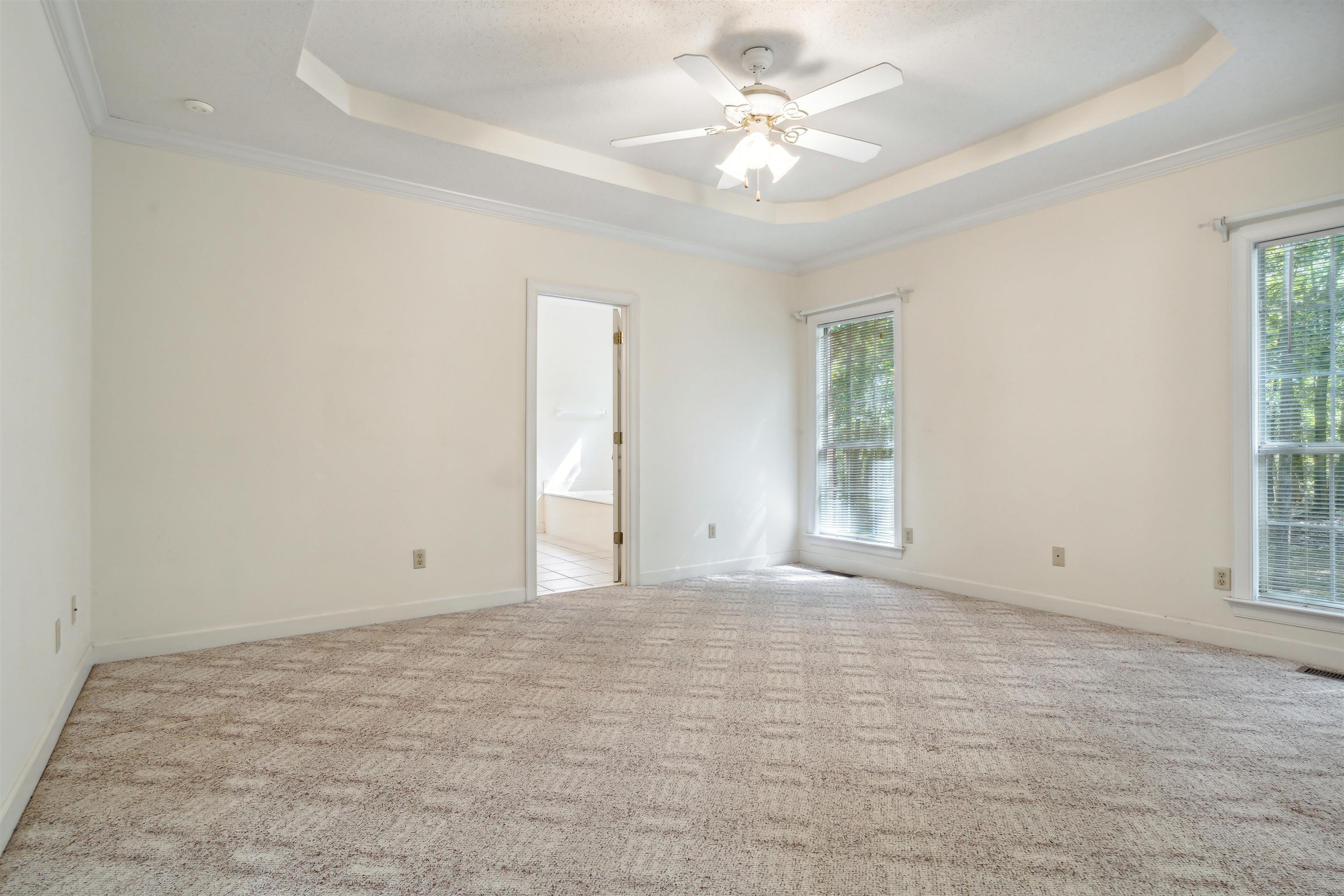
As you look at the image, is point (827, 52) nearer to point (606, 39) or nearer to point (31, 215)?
point (606, 39)

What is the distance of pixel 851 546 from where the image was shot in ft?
17.4

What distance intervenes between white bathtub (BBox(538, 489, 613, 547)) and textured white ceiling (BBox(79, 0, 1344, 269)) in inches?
137

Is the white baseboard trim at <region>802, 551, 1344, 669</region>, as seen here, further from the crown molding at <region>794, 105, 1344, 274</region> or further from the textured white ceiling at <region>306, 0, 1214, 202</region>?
the textured white ceiling at <region>306, 0, 1214, 202</region>

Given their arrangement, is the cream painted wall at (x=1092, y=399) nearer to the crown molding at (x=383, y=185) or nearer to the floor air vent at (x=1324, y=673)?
the floor air vent at (x=1324, y=673)

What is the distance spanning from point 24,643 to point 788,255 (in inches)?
189

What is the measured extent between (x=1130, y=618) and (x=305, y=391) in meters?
4.50

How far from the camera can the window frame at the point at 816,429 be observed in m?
4.96

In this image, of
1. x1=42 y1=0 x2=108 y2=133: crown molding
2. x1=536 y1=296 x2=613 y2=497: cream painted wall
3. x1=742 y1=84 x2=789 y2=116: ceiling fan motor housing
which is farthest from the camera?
x1=536 y1=296 x2=613 y2=497: cream painted wall

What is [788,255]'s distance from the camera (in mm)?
5383

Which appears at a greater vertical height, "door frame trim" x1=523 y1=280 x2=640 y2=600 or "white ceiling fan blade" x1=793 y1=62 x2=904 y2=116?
"white ceiling fan blade" x1=793 y1=62 x2=904 y2=116

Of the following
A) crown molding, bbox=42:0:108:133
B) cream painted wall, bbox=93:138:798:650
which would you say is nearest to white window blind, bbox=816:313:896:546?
cream painted wall, bbox=93:138:798:650

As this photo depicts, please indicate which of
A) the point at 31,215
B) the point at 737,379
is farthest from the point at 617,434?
the point at 31,215

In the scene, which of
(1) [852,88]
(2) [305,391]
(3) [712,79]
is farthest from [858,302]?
(2) [305,391]

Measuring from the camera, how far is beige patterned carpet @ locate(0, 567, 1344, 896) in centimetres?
164
